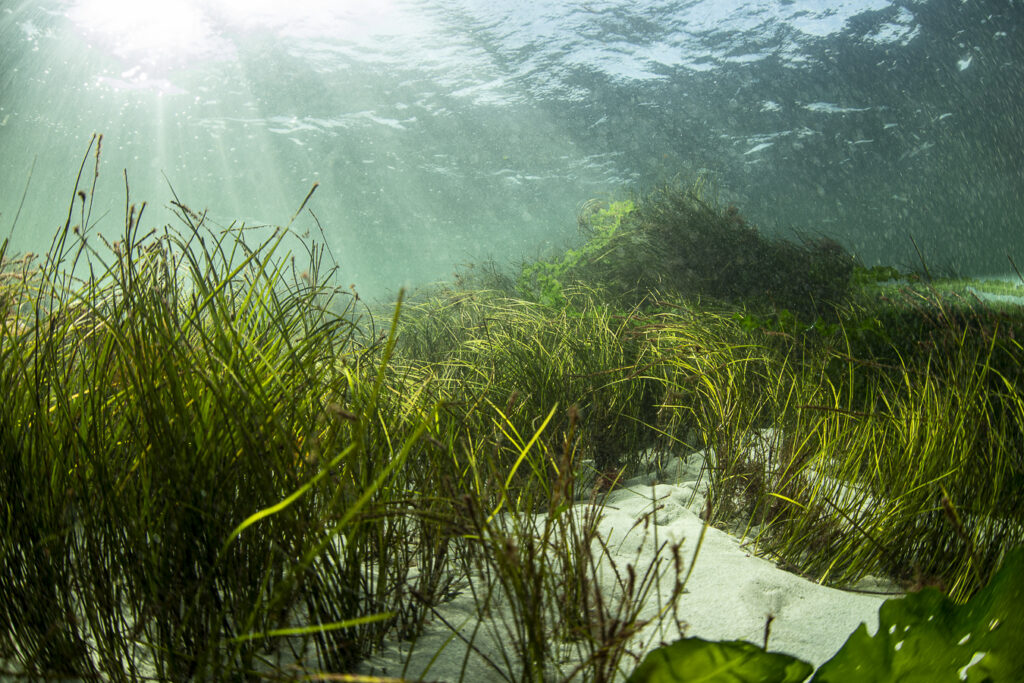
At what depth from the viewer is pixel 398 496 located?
1.70 m

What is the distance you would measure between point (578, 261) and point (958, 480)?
7105 millimetres

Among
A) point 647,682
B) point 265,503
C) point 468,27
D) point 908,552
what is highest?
point 468,27

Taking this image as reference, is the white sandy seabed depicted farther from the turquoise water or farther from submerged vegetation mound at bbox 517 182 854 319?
the turquoise water

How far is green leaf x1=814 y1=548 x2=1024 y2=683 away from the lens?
112cm

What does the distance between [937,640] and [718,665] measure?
Result: 18.7 inches

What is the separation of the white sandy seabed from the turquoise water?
10.6 metres

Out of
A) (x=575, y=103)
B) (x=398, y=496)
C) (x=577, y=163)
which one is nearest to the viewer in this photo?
(x=398, y=496)

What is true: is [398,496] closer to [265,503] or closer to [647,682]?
[265,503]

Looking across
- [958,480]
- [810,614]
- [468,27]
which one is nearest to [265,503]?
[810,614]

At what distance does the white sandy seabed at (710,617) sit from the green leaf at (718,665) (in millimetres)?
108

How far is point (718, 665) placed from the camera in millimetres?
1093

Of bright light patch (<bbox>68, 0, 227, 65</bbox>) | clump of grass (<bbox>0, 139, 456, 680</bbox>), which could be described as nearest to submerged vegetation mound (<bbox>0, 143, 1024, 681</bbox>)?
clump of grass (<bbox>0, 139, 456, 680</bbox>)

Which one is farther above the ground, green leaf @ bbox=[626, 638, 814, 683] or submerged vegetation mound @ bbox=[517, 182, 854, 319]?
submerged vegetation mound @ bbox=[517, 182, 854, 319]

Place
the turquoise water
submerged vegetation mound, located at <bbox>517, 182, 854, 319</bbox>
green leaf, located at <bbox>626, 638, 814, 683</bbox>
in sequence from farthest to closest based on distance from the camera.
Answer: the turquoise water
submerged vegetation mound, located at <bbox>517, 182, 854, 319</bbox>
green leaf, located at <bbox>626, 638, 814, 683</bbox>
